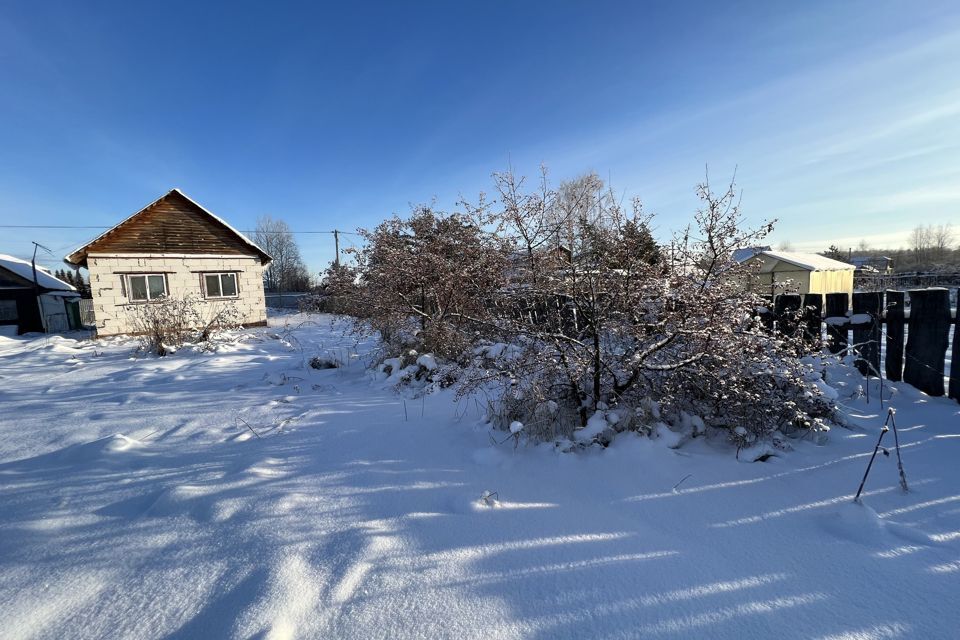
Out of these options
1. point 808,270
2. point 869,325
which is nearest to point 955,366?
point 869,325

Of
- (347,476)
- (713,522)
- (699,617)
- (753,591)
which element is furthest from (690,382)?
(347,476)

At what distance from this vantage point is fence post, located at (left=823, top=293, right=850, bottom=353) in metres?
4.07

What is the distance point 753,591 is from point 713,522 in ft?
1.62

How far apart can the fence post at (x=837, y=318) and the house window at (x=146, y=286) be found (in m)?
17.4

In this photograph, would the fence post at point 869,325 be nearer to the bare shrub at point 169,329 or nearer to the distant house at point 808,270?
the bare shrub at point 169,329

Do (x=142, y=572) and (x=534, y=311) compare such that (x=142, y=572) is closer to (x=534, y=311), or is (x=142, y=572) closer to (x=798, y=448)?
(x=534, y=311)

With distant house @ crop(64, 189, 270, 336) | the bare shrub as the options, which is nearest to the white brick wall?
distant house @ crop(64, 189, 270, 336)

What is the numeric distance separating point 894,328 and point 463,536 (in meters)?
4.76

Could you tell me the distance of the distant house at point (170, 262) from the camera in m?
13.0

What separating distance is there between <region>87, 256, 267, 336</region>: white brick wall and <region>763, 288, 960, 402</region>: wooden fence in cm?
1694

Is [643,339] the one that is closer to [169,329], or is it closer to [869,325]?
[869,325]

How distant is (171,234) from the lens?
14.2 meters

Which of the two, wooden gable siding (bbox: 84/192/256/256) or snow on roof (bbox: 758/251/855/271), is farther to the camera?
snow on roof (bbox: 758/251/855/271)

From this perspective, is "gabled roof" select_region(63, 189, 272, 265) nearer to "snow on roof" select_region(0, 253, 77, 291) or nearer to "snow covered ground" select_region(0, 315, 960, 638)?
"snow on roof" select_region(0, 253, 77, 291)
